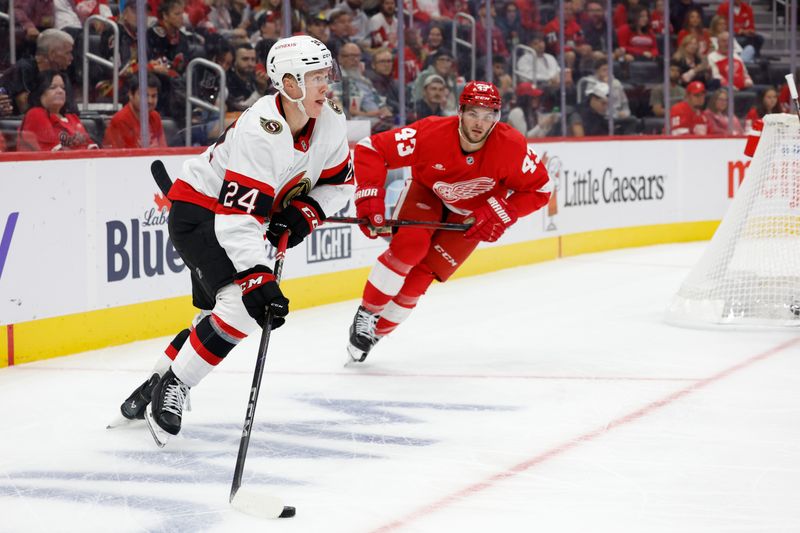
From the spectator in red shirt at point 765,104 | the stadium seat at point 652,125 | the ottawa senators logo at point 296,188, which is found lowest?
the ottawa senators logo at point 296,188

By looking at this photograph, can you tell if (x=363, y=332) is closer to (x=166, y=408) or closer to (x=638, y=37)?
(x=166, y=408)

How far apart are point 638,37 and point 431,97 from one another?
263cm

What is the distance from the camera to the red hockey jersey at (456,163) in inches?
177

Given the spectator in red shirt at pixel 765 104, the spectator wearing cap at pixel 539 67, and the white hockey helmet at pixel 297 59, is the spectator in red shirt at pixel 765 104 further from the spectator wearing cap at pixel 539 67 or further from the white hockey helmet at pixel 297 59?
the white hockey helmet at pixel 297 59

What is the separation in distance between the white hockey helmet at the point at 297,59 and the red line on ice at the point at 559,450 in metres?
1.15

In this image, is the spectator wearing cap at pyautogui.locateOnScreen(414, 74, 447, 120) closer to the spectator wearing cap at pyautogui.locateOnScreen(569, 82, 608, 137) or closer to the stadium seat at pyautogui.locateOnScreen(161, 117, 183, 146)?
the spectator wearing cap at pyautogui.locateOnScreen(569, 82, 608, 137)

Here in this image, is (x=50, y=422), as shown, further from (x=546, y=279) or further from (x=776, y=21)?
(x=776, y=21)

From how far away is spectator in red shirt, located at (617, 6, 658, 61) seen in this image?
9.40 m

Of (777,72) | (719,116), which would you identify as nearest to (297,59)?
(719,116)

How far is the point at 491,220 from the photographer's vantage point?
4.43m

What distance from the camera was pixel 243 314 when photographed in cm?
324

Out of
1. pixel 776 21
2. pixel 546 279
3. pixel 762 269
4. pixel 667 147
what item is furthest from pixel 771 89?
pixel 762 269

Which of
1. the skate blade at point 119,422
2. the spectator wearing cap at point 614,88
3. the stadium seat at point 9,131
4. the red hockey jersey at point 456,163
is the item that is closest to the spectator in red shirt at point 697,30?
the spectator wearing cap at point 614,88

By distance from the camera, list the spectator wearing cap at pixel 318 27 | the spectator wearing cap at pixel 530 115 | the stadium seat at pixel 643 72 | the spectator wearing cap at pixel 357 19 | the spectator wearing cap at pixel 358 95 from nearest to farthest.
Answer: the spectator wearing cap at pixel 318 27, the spectator wearing cap at pixel 358 95, the spectator wearing cap at pixel 357 19, the spectator wearing cap at pixel 530 115, the stadium seat at pixel 643 72
